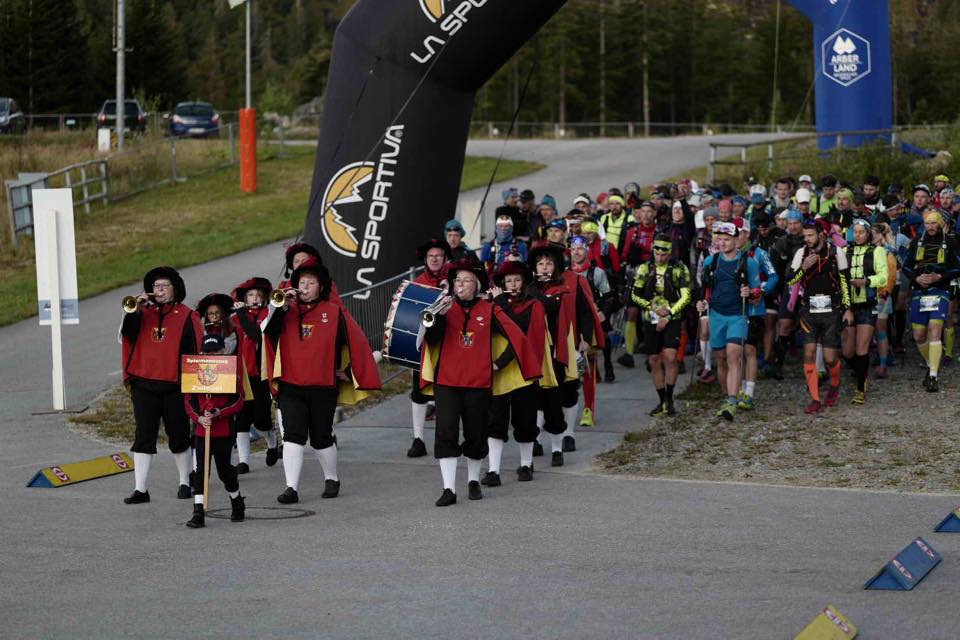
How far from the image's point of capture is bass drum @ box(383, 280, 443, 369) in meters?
11.3

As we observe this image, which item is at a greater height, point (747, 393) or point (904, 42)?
point (904, 42)

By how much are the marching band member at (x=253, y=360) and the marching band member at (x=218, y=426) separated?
1.42 meters

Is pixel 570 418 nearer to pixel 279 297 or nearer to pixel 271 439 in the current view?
pixel 271 439

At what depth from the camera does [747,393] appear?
47.4ft

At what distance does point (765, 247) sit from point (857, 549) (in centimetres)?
754

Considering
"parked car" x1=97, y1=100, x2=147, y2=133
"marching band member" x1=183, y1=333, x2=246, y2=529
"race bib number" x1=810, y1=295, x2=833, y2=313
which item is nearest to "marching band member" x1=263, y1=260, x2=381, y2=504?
"marching band member" x1=183, y1=333, x2=246, y2=529

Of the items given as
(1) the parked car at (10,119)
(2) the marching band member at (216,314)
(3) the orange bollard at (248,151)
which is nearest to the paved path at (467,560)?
(2) the marching band member at (216,314)

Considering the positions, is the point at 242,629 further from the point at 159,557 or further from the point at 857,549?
the point at 857,549

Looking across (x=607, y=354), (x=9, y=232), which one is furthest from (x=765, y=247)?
(x=9, y=232)

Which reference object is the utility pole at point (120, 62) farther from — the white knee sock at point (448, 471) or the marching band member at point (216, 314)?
the white knee sock at point (448, 471)

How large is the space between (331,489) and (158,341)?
172 centimetres

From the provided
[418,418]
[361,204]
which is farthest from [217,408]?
[361,204]

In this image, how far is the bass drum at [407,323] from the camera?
11289 mm

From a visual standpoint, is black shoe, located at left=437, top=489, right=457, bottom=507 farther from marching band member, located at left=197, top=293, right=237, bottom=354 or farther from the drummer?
the drummer
